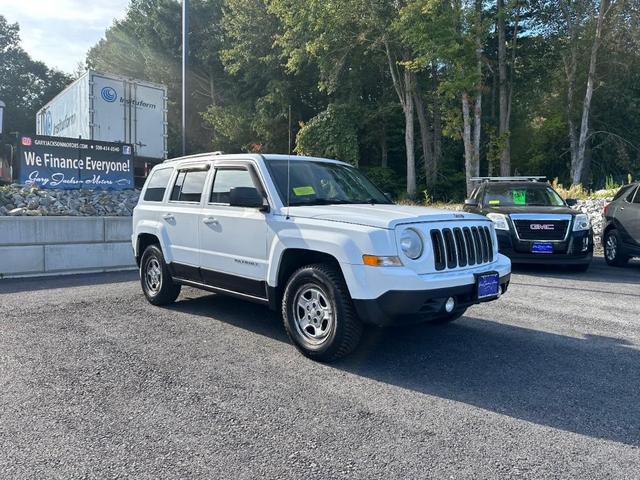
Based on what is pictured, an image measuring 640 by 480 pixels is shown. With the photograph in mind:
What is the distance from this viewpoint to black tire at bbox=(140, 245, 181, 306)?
6715mm

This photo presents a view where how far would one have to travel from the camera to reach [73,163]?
1190cm

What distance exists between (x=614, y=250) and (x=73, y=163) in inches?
455

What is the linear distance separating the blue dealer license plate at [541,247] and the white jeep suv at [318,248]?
4.60m

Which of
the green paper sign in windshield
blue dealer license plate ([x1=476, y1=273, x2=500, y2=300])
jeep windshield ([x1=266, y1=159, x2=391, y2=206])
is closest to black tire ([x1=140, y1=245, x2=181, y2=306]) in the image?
jeep windshield ([x1=266, y1=159, x2=391, y2=206])

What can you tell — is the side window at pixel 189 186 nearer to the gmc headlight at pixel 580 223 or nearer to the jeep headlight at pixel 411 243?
the jeep headlight at pixel 411 243

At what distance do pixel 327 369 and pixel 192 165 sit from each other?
316cm

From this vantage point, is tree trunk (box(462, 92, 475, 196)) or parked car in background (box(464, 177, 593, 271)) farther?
tree trunk (box(462, 92, 475, 196))

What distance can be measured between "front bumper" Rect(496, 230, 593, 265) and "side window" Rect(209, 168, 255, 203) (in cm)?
572

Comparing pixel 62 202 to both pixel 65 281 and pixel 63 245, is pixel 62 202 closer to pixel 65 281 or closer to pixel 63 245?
pixel 63 245

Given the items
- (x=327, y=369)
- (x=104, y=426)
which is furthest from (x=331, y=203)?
(x=104, y=426)

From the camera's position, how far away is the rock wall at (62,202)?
10466 millimetres

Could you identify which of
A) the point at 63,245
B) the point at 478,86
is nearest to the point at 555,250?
the point at 63,245

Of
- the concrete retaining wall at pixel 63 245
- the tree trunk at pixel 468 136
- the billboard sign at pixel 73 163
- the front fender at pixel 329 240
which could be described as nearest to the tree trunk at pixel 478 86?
the tree trunk at pixel 468 136

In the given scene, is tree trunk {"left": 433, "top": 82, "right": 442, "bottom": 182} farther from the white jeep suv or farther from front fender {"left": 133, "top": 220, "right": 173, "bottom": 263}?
the white jeep suv
